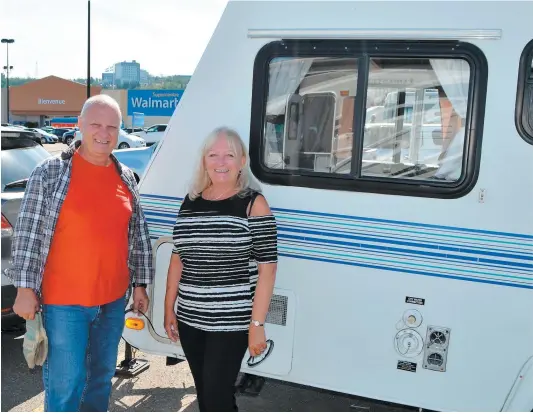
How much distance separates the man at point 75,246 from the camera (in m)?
2.43

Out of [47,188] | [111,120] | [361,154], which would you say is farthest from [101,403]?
[361,154]

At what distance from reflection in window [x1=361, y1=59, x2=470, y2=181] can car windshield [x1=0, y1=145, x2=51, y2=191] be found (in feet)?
10.0

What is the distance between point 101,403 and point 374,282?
167 centimetres

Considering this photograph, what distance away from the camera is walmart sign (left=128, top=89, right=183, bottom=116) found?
62.3 ft

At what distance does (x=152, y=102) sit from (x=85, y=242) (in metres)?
17.6

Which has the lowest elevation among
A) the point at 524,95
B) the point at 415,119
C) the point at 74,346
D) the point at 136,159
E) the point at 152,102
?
the point at 74,346

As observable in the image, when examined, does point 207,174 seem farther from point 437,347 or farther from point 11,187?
point 11,187

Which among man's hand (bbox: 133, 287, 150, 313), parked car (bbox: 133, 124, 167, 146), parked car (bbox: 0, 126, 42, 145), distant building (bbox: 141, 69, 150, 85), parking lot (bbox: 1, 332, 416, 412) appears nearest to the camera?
man's hand (bbox: 133, 287, 150, 313)

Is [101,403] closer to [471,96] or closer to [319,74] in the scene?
[319,74]

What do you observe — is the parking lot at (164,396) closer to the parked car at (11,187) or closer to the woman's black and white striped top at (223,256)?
the parked car at (11,187)

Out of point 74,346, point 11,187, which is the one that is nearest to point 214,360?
point 74,346

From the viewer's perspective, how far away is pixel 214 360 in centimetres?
242

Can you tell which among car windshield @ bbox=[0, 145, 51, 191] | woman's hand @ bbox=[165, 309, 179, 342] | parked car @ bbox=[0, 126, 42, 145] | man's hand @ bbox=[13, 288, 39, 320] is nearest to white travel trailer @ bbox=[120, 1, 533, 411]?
woman's hand @ bbox=[165, 309, 179, 342]

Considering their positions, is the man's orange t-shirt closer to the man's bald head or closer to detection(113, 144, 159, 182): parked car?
the man's bald head
